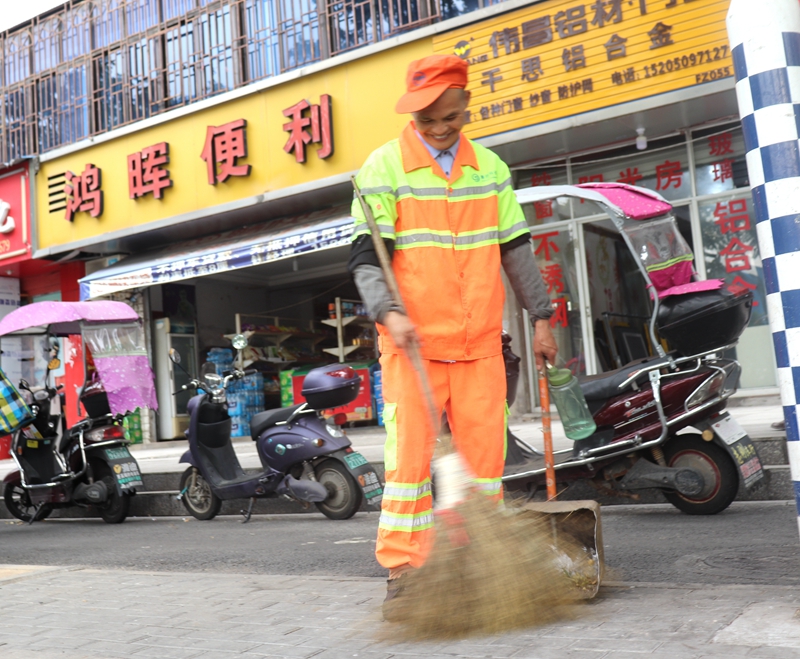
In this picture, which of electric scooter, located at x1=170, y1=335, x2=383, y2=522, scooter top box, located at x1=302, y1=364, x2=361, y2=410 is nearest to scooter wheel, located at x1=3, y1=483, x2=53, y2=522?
electric scooter, located at x1=170, y1=335, x2=383, y2=522

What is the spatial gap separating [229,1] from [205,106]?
1721mm

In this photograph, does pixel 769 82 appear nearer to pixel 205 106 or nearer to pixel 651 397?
pixel 651 397

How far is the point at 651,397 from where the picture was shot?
5.38 m

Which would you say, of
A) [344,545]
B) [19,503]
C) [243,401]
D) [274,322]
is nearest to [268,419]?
[344,545]

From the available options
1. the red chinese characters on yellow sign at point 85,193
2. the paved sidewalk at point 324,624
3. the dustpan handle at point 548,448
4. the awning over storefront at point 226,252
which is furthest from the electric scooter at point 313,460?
the red chinese characters on yellow sign at point 85,193

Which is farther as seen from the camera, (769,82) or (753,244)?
(753,244)

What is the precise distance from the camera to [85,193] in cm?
1467

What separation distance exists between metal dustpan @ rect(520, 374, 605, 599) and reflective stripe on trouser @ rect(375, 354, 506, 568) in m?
0.22

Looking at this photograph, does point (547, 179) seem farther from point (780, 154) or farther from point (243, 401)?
point (780, 154)

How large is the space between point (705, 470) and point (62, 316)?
5.72 meters

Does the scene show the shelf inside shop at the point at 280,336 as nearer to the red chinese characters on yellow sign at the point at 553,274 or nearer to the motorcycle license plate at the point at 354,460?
the red chinese characters on yellow sign at the point at 553,274

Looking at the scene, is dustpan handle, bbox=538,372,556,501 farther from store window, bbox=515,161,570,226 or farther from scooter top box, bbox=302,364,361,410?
store window, bbox=515,161,570,226

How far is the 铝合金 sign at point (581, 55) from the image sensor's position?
30.2 ft

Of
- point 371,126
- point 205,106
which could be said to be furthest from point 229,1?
point 371,126
